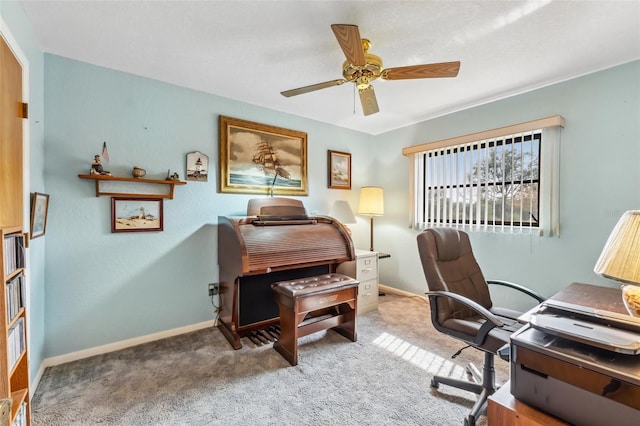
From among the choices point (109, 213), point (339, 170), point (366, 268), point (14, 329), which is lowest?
point (366, 268)

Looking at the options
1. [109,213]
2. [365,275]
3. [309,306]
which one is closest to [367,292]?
[365,275]

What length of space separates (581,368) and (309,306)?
1711 mm

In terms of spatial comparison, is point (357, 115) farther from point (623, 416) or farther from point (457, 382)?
point (623, 416)

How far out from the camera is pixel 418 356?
227cm

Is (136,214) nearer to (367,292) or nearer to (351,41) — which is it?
(351,41)

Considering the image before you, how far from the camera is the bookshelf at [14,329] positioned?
42.6 inches

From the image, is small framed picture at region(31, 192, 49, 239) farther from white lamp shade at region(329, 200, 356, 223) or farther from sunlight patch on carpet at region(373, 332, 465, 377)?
white lamp shade at region(329, 200, 356, 223)

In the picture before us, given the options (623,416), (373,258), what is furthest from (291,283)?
(623,416)

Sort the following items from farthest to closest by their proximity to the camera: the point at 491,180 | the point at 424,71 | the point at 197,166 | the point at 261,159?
1. the point at 261,159
2. the point at 491,180
3. the point at 197,166
4. the point at 424,71

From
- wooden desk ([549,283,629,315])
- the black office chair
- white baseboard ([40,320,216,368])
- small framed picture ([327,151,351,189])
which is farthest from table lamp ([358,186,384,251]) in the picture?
white baseboard ([40,320,216,368])

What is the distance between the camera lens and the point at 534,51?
2066 mm

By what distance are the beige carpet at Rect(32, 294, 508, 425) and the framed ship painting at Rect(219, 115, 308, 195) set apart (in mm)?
1647

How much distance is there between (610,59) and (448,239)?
6.49ft

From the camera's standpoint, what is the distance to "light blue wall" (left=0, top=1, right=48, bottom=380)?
1.71 m
